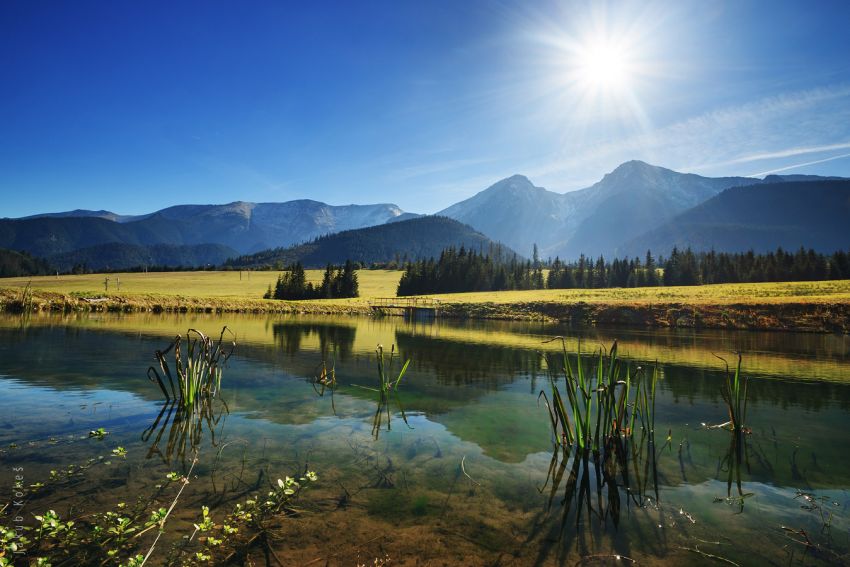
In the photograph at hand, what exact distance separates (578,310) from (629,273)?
113439mm

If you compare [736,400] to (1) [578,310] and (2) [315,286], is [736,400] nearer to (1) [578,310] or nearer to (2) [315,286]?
(1) [578,310]

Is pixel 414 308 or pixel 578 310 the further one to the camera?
pixel 414 308

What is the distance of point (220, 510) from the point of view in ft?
23.1

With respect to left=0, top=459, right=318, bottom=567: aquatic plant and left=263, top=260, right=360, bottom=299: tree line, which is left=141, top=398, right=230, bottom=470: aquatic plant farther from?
left=263, top=260, right=360, bottom=299: tree line

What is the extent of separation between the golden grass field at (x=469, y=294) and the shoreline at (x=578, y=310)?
228cm

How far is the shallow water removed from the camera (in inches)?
261

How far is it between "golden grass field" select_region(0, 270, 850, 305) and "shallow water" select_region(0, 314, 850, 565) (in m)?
60.4

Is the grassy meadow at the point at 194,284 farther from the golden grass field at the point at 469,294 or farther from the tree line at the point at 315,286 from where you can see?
the tree line at the point at 315,286

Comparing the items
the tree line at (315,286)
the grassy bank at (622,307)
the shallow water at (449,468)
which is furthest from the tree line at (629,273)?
the shallow water at (449,468)

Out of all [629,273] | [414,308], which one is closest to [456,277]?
[414,308]

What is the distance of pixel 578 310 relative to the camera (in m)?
74.9

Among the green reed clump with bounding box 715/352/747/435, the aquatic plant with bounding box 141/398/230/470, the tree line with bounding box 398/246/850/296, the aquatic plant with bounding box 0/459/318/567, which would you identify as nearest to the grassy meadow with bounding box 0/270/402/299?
the tree line with bounding box 398/246/850/296

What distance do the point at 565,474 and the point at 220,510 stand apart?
7016 millimetres

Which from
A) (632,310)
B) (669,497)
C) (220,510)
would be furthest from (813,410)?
(632,310)
